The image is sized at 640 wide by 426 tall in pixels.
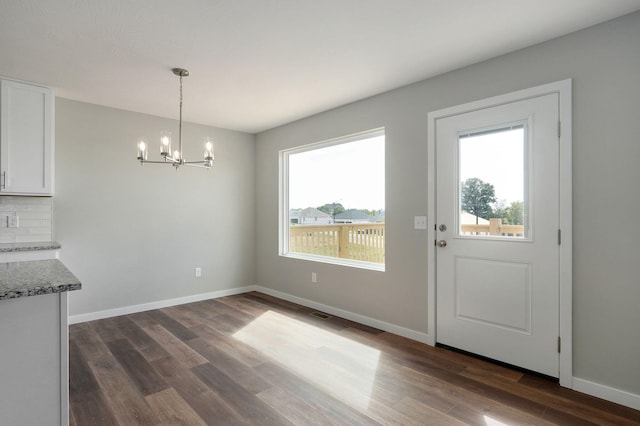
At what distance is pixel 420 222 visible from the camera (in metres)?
3.27

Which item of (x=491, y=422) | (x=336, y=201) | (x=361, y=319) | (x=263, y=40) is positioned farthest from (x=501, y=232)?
(x=263, y=40)

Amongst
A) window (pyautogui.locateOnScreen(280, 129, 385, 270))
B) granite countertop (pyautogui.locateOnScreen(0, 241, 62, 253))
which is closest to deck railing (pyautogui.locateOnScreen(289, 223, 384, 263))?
window (pyautogui.locateOnScreen(280, 129, 385, 270))

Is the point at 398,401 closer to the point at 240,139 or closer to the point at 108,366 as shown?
the point at 108,366

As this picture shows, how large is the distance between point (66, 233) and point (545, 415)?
4579 millimetres

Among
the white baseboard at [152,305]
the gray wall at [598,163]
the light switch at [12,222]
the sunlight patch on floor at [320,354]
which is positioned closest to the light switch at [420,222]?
the gray wall at [598,163]

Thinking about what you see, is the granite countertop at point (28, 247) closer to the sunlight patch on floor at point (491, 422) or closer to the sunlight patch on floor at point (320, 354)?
the sunlight patch on floor at point (320, 354)

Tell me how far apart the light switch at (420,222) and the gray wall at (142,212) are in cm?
290

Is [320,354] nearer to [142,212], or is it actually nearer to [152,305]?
[152,305]

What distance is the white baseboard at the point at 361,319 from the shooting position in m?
3.27

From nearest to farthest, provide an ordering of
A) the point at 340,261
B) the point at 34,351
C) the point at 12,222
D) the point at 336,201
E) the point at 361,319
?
the point at 34,351 → the point at 12,222 → the point at 361,319 → the point at 340,261 → the point at 336,201

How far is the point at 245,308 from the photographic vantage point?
4371mm

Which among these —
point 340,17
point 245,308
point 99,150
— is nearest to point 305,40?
point 340,17

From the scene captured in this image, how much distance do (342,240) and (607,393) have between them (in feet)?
9.21

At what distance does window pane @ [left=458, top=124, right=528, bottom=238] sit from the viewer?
2660 mm
